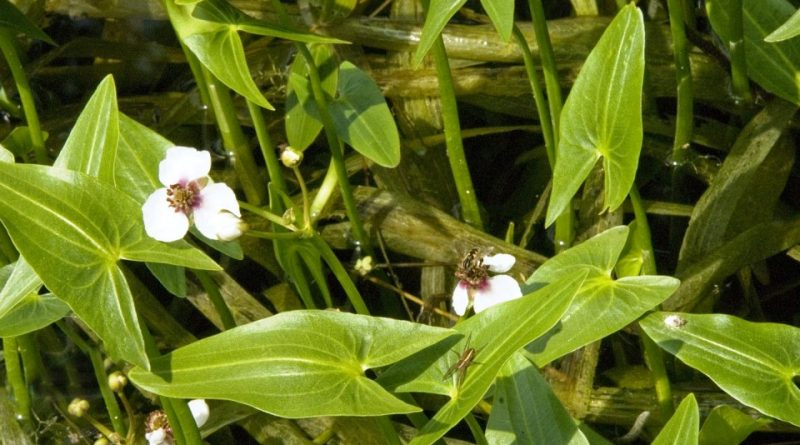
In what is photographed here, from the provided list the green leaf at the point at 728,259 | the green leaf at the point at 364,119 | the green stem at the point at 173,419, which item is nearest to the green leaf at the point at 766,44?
the green leaf at the point at 728,259

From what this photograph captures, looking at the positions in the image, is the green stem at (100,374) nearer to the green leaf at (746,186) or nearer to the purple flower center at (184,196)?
the purple flower center at (184,196)

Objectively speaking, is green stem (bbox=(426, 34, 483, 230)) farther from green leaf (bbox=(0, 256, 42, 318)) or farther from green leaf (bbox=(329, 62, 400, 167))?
green leaf (bbox=(0, 256, 42, 318))

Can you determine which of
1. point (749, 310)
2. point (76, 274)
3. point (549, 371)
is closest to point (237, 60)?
point (76, 274)

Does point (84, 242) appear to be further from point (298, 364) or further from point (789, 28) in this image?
point (789, 28)

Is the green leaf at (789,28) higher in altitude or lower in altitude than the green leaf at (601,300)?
higher

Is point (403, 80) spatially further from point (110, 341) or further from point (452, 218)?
point (110, 341)

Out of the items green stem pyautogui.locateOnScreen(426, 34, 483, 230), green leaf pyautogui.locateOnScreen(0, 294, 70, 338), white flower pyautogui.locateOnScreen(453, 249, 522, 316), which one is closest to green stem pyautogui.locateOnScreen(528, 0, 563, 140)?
green stem pyautogui.locateOnScreen(426, 34, 483, 230)

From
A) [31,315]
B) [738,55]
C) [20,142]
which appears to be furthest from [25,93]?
[738,55]
